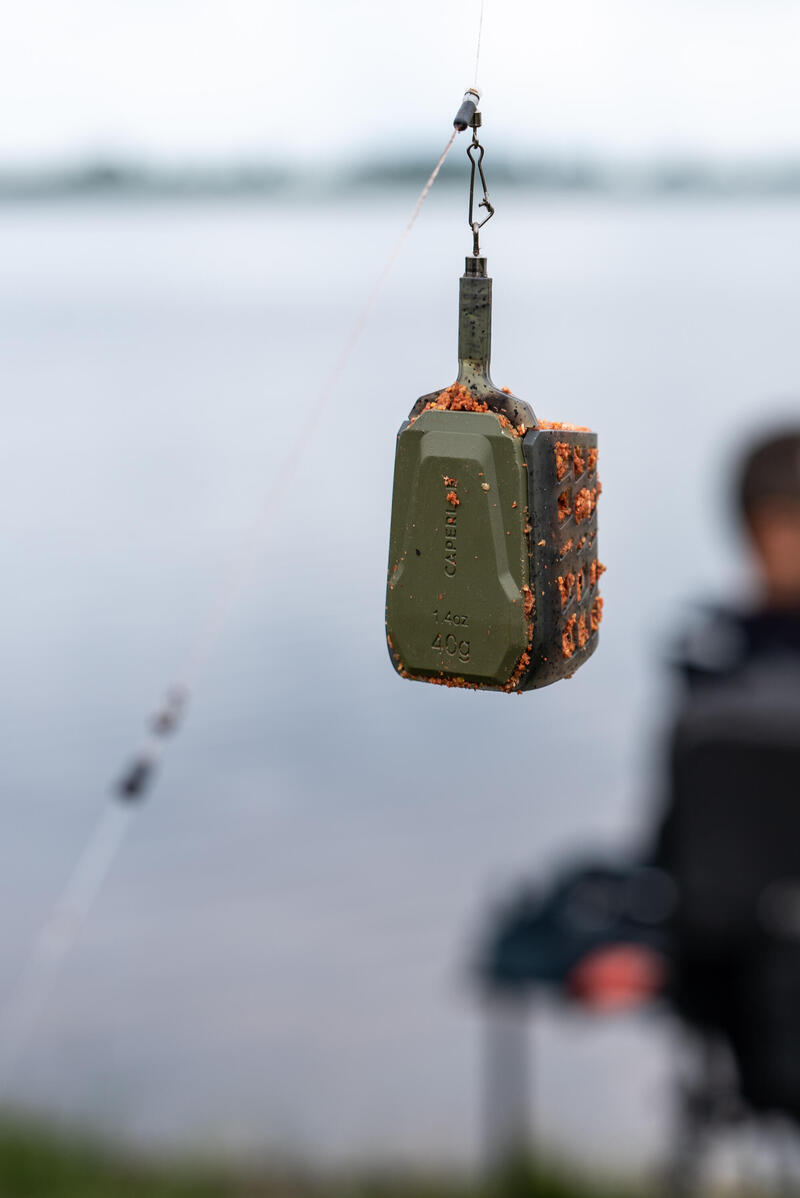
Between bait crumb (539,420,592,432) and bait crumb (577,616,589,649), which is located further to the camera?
bait crumb (577,616,589,649)

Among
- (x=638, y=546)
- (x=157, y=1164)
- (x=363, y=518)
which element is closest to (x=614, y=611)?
(x=638, y=546)

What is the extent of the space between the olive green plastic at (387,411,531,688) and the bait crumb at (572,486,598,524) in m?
0.13

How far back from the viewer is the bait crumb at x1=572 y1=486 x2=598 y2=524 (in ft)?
8.58

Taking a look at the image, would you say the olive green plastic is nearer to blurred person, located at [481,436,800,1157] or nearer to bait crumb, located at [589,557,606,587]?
bait crumb, located at [589,557,606,587]

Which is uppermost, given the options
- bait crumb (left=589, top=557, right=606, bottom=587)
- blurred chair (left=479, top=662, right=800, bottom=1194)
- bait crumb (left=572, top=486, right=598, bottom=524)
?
bait crumb (left=572, top=486, right=598, bottom=524)

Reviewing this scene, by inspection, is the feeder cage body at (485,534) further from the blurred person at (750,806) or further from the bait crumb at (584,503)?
the blurred person at (750,806)

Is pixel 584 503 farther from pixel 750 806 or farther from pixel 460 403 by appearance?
pixel 750 806

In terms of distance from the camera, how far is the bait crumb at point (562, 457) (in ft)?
8.37

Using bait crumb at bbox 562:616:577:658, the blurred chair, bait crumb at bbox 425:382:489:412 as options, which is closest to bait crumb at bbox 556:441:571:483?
bait crumb at bbox 425:382:489:412

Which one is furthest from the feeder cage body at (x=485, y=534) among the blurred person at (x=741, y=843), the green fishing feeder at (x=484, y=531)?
the blurred person at (x=741, y=843)

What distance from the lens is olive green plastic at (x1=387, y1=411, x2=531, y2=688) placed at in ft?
8.30

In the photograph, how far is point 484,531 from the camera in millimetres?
2543

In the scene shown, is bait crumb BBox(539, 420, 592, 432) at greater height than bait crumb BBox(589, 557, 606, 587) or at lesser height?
greater

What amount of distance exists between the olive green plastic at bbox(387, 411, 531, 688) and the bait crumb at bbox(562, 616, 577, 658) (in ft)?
0.30
